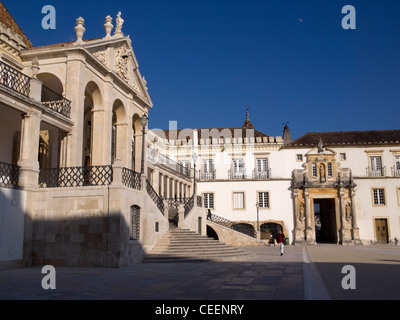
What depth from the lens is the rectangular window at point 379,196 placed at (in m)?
37.5

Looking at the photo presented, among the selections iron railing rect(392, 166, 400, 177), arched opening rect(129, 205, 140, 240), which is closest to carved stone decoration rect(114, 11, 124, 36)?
arched opening rect(129, 205, 140, 240)

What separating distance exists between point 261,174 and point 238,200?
135 inches

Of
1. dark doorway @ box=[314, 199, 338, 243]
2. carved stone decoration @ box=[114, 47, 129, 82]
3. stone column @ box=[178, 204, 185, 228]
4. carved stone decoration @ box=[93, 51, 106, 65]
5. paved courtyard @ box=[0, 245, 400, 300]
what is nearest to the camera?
paved courtyard @ box=[0, 245, 400, 300]

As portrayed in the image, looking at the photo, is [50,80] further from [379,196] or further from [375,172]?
[379,196]

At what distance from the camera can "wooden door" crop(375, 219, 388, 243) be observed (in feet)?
121

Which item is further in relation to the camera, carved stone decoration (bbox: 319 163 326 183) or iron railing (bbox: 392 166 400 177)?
carved stone decoration (bbox: 319 163 326 183)

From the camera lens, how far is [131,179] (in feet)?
51.8

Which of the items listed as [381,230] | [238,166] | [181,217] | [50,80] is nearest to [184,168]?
[238,166]

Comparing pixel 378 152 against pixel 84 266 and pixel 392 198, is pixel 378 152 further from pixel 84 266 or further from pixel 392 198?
pixel 84 266

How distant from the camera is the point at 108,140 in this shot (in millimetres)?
19594

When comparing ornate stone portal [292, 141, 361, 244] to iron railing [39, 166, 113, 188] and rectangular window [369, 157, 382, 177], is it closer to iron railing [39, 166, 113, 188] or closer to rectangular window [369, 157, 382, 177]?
rectangular window [369, 157, 382, 177]

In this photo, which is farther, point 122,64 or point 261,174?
point 261,174

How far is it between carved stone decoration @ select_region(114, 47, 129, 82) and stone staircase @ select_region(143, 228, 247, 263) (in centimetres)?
882

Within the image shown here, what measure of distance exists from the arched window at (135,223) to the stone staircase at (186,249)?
1.11 metres
